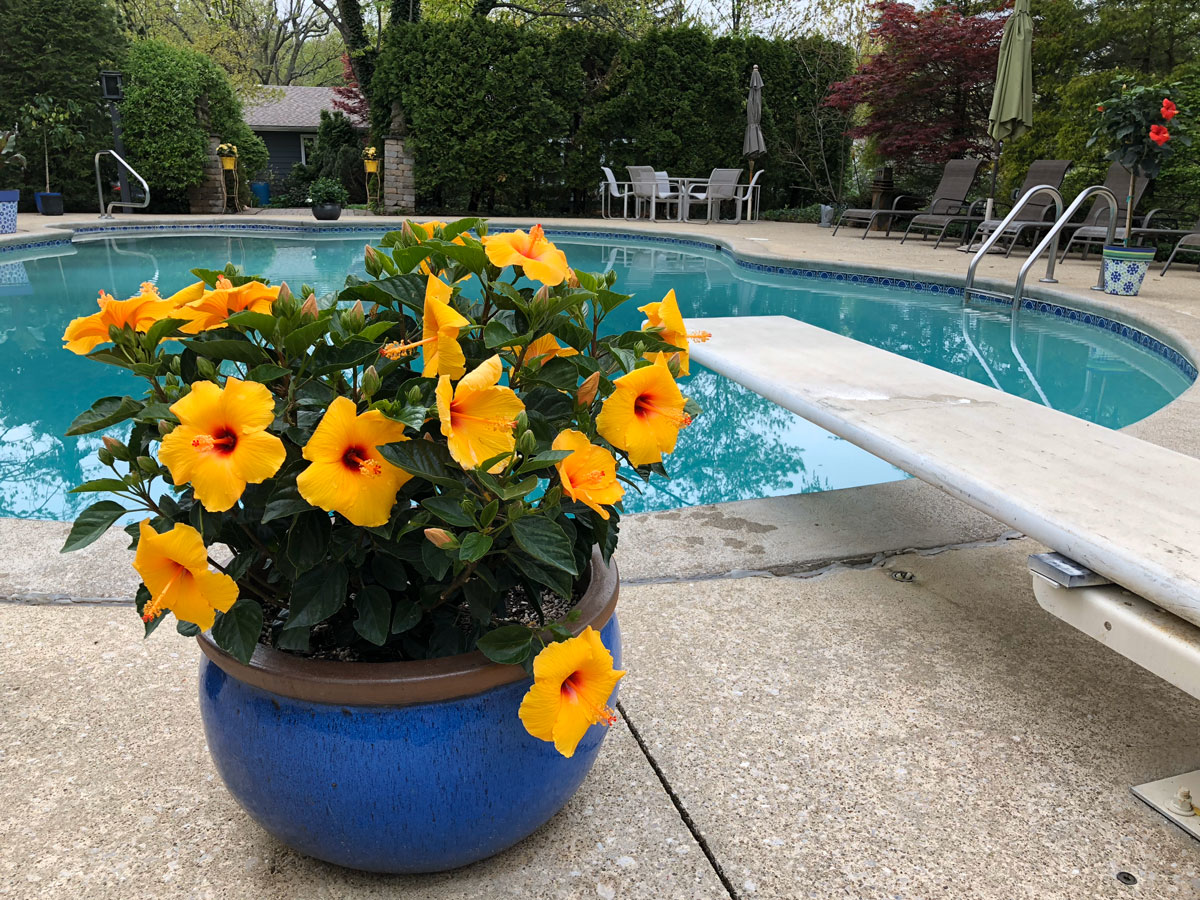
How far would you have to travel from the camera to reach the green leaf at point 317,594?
910 millimetres

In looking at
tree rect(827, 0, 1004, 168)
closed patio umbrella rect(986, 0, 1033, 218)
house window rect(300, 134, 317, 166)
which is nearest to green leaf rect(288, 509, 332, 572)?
closed patio umbrella rect(986, 0, 1033, 218)

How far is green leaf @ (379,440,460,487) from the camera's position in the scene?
0.82 m

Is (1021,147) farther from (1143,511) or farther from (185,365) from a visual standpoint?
(185,365)

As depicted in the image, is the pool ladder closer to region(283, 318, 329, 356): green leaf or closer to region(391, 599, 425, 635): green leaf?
region(391, 599, 425, 635): green leaf

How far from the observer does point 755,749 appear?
1412 mm

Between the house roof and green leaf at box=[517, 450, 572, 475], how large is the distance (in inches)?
1009

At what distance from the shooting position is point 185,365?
0.95m

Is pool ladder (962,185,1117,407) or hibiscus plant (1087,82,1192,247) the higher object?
hibiscus plant (1087,82,1192,247)

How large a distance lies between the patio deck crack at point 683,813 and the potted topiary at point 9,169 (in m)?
11.1

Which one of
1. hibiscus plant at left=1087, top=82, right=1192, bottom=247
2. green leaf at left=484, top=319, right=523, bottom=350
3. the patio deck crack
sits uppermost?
hibiscus plant at left=1087, top=82, right=1192, bottom=247

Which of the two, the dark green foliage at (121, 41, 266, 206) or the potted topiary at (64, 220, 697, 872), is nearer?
the potted topiary at (64, 220, 697, 872)

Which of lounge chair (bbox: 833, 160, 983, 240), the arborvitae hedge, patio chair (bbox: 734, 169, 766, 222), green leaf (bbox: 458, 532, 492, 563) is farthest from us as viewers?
patio chair (bbox: 734, 169, 766, 222)

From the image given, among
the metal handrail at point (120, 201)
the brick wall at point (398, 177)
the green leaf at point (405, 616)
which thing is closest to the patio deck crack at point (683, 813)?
the green leaf at point (405, 616)

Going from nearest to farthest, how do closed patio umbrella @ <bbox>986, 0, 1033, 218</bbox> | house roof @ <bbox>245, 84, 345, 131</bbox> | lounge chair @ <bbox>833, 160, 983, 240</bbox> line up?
closed patio umbrella @ <bbox>986, 0, 1033, 218</bbox>
lounge chair @ <bbox>833, 160, 983, 240</bbox>
house roof @ <bbox>245, 84, 345, 131</bbox>
